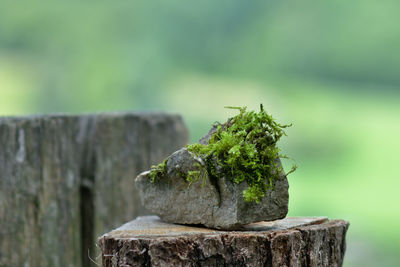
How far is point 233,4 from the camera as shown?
1325 cm

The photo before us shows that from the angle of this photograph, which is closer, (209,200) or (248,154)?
(248,154)

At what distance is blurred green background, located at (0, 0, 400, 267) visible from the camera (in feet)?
36.6

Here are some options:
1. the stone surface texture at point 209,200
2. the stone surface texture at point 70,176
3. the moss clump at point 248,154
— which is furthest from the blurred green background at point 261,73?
the moss clump at point 248,154

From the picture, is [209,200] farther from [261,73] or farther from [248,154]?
[261,73]

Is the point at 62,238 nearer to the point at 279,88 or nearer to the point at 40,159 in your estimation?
the point at 40,159

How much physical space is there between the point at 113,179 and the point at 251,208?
2.75m

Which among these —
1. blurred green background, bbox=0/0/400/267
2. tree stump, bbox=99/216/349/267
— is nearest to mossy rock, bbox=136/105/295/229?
tree stump, bbox=99/216/349/267

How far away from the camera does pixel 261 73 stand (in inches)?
516

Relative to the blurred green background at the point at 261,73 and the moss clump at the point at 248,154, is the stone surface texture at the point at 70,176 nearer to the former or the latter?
the moss clump at the point at 248,154

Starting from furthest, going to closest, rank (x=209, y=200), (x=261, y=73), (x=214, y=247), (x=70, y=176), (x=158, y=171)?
(x=261, y=73), (x=70, y=176), (x=158, y=171), (x=209, y=200), (x=214, y=247)

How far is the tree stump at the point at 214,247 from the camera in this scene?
3330 millimetres

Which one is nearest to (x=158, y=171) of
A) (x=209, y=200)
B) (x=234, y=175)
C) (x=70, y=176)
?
(x=209, y=200)

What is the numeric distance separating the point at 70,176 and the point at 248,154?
266 cm

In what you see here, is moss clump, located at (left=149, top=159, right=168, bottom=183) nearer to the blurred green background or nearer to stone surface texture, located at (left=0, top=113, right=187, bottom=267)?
stone surface texture, located at (left=0, top=113, right=187, bottom=267)
